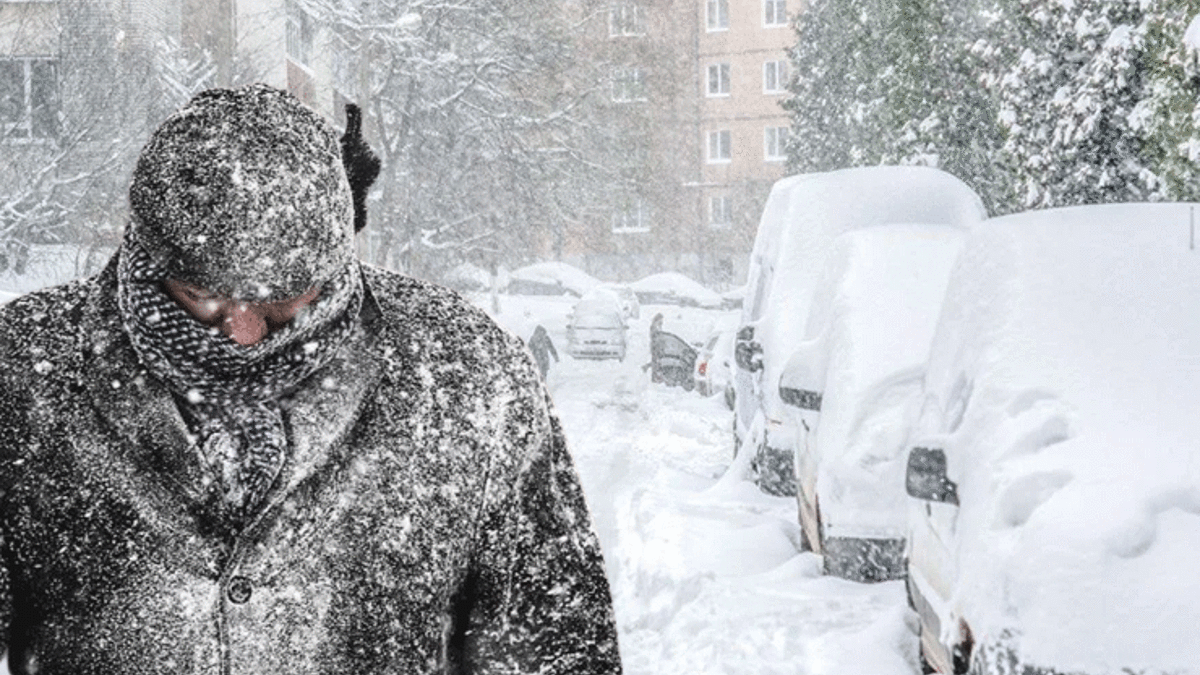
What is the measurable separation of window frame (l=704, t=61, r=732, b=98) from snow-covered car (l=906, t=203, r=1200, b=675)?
65.8 metres

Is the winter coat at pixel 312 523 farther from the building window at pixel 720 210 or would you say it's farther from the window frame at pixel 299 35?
the building window at pixel 720 210

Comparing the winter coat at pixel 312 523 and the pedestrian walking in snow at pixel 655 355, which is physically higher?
the winter coat at pixel 312 523

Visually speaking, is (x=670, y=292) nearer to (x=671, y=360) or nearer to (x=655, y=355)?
(x=655, y=355)

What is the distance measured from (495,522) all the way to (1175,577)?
2.61 metres

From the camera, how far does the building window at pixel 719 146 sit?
70.1 metres

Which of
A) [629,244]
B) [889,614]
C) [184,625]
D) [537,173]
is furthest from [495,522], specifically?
[629,244]

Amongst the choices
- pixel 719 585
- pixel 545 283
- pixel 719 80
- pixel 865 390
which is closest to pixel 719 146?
pixel 719 80

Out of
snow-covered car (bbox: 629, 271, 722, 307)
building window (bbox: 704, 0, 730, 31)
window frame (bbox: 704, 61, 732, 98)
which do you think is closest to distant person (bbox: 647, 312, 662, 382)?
snow-covered car (bbox: 629, 271, 722, 307)

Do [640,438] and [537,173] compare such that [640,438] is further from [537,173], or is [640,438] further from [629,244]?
[629,244]

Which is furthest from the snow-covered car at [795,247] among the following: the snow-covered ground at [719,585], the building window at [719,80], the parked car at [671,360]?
the building window at [719,80]

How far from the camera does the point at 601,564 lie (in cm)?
197

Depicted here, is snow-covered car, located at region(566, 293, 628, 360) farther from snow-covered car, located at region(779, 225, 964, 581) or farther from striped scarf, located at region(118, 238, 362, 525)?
striped scarf, located at region(118, 238, 362, 525)

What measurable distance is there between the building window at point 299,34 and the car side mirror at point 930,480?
2562cm

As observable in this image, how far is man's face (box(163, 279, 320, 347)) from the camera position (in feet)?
5.75
